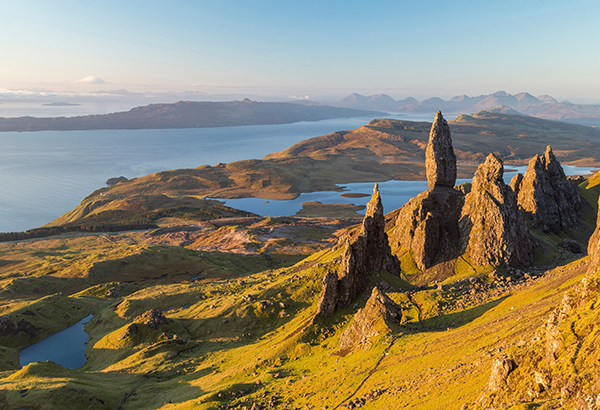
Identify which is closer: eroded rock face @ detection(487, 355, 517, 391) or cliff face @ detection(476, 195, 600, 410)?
cliff face @ detection(476, 195, 600, 410)

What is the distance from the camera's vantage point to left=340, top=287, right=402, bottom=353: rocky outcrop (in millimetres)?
58906

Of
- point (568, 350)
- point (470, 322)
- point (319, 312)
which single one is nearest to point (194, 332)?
point (319, 312)

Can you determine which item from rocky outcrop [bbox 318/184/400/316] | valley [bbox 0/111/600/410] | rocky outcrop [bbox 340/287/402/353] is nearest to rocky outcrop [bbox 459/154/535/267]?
valley [bbox 0/111/600/410]

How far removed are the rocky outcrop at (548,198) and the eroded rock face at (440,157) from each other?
25.9m

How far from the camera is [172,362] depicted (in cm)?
8138

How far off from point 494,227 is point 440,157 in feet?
98.4

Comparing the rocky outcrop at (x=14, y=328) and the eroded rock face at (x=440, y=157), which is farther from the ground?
the eroded rock face at (x=440, y=157)

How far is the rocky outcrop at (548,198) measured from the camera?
373 feet

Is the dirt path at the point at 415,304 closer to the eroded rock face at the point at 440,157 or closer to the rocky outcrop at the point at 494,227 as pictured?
the rocky outcrop at the point at 494,227

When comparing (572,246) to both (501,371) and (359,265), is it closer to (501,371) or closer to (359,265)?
(359,265)

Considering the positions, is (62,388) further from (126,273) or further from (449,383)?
(126,273)

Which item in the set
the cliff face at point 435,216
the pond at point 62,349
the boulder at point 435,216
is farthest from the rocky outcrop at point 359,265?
the pond at point 62,349

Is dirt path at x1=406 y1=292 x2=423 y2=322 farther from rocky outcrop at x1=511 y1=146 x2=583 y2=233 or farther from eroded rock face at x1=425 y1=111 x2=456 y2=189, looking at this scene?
rocky outcrop at x1=511 y1=146 x2=583 y2=233

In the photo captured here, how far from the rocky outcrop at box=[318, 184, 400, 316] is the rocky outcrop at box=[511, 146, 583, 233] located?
182 feet
